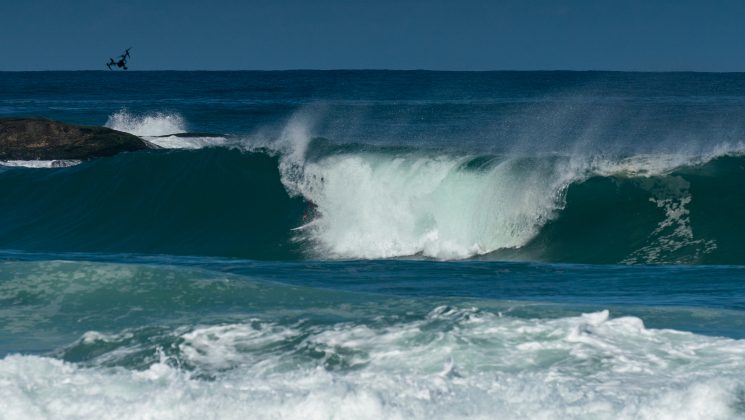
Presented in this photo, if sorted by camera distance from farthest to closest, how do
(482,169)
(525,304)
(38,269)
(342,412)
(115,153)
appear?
(115,153) → (482,169) → (38,269) → (525,304) → (342,412)

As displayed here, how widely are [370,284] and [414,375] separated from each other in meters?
4.46

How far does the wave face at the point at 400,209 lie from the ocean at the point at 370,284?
49 millimetres

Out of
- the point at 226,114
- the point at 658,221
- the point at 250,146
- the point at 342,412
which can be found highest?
the point at 226,114

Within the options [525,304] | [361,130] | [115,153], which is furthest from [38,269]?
[361,130]

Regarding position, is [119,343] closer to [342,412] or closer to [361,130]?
[342,412]

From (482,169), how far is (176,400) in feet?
38.2

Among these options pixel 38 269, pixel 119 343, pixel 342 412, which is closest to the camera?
pixel 342 412

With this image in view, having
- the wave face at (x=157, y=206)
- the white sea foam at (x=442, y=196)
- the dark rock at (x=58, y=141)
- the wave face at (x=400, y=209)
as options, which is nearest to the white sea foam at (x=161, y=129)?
the dark rock at (x=58, y=141)

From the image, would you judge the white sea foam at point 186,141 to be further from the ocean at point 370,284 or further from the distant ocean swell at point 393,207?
the distant ocean swell at point 393,207

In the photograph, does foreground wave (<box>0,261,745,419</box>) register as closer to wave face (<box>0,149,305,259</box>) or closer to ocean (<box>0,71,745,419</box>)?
ocean (<box>0,71,745,419</box>)

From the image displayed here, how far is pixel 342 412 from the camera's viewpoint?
7.21m

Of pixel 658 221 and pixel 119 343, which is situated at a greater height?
pixel 658 221

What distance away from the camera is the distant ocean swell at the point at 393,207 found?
1619 centimetres

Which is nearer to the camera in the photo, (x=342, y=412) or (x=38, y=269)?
(x=342, y=412)
